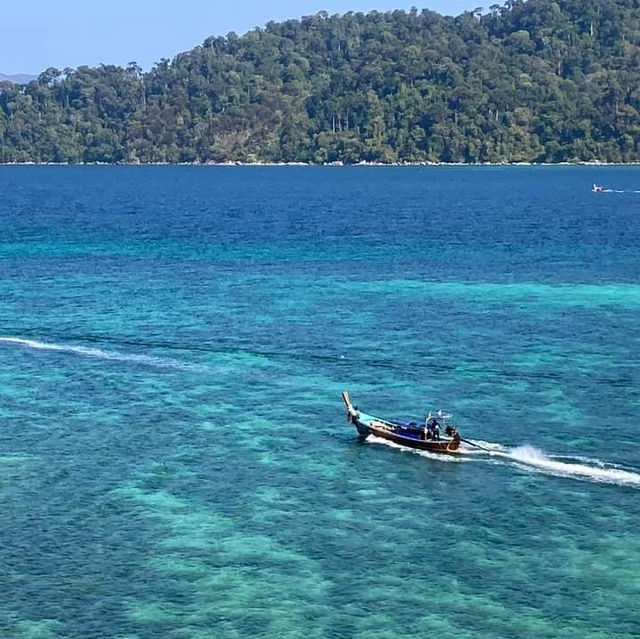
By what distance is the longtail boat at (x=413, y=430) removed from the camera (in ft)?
253

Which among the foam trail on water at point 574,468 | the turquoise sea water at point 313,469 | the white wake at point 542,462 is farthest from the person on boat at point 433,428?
the foam trail on water at point 574,468

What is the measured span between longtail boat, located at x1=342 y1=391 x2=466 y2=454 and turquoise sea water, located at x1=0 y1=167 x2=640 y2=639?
3.52 feet

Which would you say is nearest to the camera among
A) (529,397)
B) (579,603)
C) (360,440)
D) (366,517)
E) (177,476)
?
(579,603)

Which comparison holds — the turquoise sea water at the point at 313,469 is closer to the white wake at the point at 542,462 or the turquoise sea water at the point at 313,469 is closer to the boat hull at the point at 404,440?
the white wake at the point at 542,462

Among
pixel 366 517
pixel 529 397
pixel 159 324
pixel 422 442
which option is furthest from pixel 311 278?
pixel 366 517

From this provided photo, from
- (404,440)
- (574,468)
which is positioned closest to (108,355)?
(404,440)

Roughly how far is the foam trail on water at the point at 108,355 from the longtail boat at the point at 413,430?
77.9 feet

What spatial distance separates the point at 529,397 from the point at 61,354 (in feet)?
142

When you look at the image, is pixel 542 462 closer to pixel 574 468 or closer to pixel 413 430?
pixel 574 468

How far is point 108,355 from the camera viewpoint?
105000 mm

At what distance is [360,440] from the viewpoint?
265ft

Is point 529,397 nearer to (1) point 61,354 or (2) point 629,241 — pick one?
(1) point 61,354

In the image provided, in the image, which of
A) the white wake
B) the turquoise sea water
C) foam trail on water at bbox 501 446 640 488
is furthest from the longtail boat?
foam trail on water at bbox 501 446 640 488

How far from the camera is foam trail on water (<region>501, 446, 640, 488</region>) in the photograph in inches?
2825
